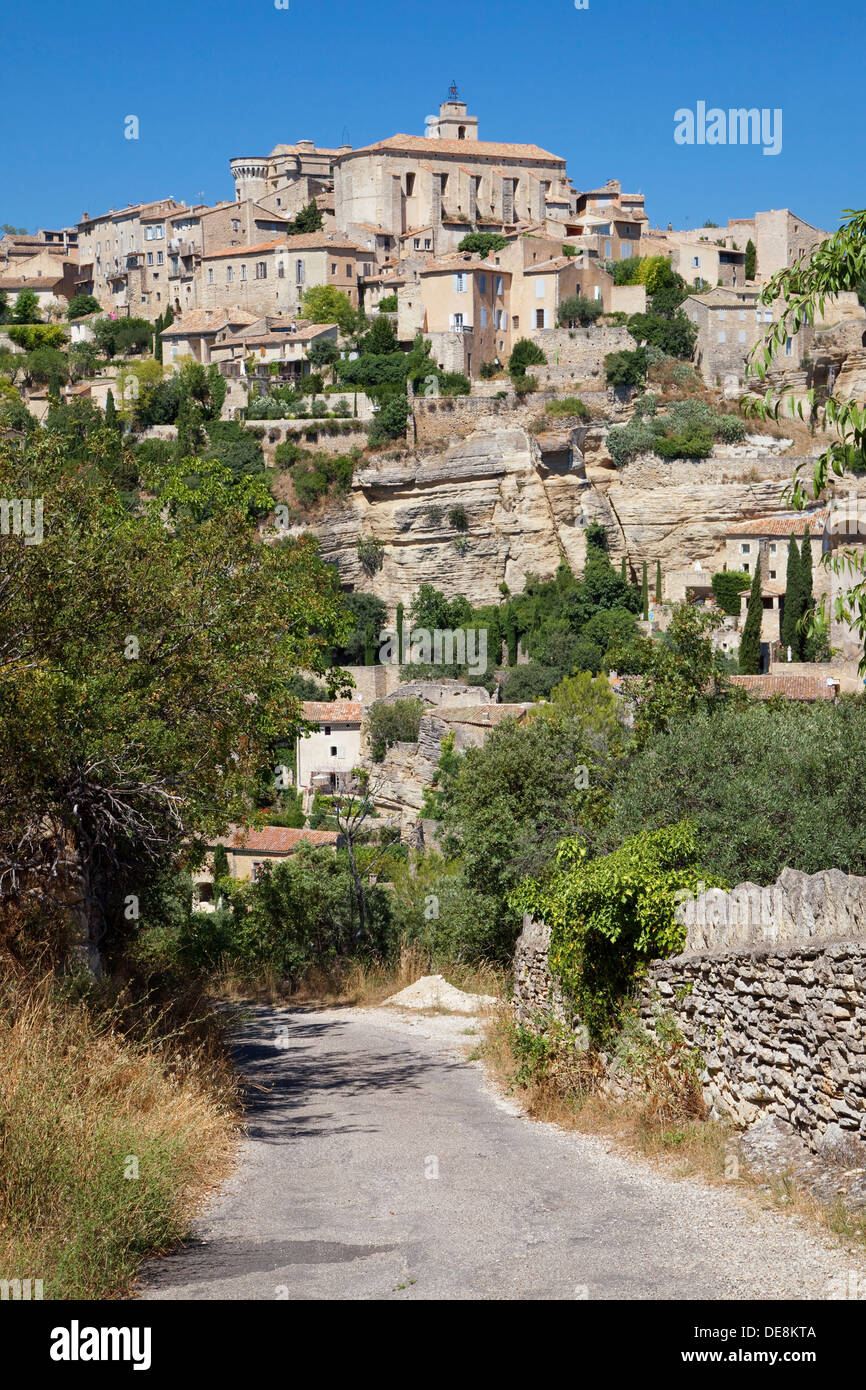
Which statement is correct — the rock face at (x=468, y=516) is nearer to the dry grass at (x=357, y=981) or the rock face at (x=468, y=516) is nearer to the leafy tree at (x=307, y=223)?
the leafy tree at (x=307, y=223)

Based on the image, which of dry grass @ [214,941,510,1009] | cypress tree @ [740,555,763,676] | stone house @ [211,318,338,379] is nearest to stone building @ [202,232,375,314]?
stone house @ [211,318,338,379]

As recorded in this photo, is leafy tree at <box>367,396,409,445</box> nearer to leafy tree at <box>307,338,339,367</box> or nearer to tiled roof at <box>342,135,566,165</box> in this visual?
leafy tree at <box>307,338,339,367</box>

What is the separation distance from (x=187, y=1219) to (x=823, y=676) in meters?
40.6

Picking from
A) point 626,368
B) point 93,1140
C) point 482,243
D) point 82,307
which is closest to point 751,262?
point 482,243

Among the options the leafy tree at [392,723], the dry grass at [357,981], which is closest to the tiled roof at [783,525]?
the leafy tree at [392,723]

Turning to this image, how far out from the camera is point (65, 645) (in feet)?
32.6

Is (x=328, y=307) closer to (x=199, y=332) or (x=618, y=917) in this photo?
(x=199, y=332)

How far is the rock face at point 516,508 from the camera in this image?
237 feet

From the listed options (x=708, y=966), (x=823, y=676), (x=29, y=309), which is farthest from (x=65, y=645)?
(x=29, y=309)

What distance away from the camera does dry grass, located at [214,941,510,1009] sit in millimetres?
17875

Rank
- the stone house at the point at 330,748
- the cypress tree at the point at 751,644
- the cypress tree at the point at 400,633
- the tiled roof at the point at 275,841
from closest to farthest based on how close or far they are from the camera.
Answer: the tiled roof at the point at 275,841
the cypress tree at the point at 751,644
the stone house at the point at 330,748
the cypress tree at the point at 400,633

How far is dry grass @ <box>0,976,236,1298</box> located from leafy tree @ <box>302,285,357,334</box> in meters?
78.7

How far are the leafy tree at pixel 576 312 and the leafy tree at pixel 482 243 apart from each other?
762cm
